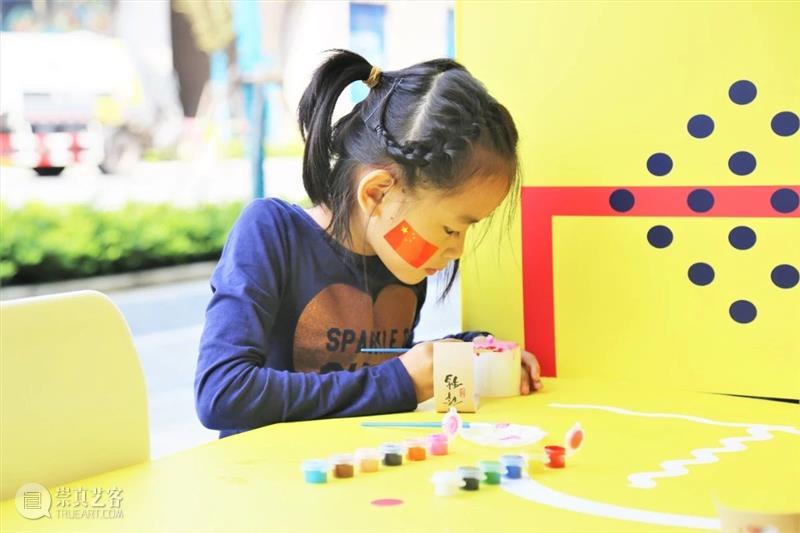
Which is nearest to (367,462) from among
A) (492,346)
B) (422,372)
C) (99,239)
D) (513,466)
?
(513,466)

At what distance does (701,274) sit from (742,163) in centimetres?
16

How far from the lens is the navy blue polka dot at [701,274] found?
1.44 meters

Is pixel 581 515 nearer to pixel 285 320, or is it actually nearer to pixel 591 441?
pixel 591 441

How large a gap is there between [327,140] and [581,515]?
2.35 feet

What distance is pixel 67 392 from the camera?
1060 millimetres

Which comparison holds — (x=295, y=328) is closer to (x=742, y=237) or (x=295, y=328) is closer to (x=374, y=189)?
(x=374, y=189)

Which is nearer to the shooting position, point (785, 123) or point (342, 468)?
point (342, 468)

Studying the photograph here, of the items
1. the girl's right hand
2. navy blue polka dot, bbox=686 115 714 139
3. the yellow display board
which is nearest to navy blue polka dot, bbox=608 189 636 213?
the yellow display board

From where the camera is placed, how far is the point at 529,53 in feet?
5.06

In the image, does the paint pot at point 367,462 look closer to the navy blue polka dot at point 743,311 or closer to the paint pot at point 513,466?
the paint pot at point 513,466

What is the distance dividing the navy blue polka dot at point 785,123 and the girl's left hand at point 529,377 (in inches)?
17.4

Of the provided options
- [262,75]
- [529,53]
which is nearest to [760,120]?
[529,53]

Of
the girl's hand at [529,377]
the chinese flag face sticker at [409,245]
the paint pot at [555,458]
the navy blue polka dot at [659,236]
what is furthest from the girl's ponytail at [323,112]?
the paint pot at [555,458]

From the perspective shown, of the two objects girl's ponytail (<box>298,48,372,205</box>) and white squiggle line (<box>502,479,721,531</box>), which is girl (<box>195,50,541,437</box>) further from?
white squiggle line (<box>502,479,721,531</box>)
